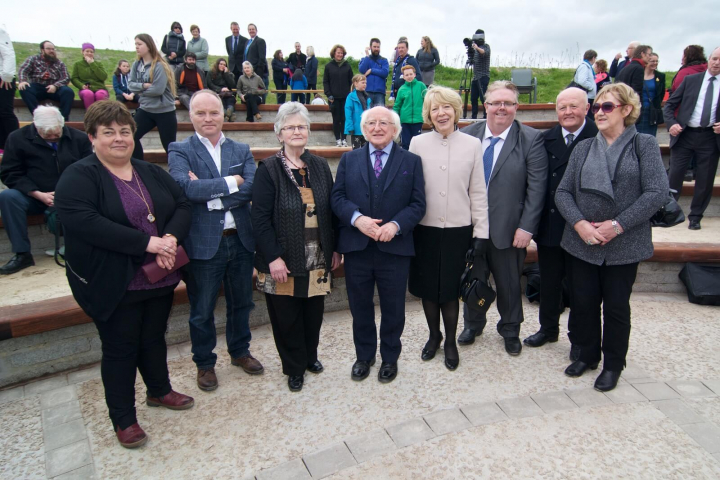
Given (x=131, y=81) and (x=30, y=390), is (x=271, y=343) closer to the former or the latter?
(x=30, y=390)

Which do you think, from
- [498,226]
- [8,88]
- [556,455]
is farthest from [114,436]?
[8,88]

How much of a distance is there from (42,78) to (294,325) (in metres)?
6.12

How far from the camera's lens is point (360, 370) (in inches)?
122

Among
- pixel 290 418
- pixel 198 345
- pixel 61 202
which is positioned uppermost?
pixel 61 202

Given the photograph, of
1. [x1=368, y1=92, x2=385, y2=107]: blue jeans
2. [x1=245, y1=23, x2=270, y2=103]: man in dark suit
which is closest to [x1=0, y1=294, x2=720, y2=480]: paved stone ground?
[x1=368, y1=92, x2=385, y2=107]: blue jeans

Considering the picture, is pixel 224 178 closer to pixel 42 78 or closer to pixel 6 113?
pixel 6 113

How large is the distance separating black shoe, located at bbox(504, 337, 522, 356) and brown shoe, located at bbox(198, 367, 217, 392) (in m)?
2.11

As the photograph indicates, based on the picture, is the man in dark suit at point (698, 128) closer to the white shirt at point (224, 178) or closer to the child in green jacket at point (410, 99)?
the child in green jacket at point (410, 99)

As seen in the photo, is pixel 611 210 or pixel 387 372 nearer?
pixel 611 210

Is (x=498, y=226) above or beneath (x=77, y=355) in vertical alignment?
above

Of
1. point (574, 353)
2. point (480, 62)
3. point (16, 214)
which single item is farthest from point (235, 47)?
point (574, 353)

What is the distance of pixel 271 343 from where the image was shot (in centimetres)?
363

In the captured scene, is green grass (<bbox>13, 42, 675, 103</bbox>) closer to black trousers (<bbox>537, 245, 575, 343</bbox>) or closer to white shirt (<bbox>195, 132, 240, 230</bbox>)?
white shirt (<bbox>195, 132, 240, 230</bbox>)

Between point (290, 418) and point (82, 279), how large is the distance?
1365 millimetres
